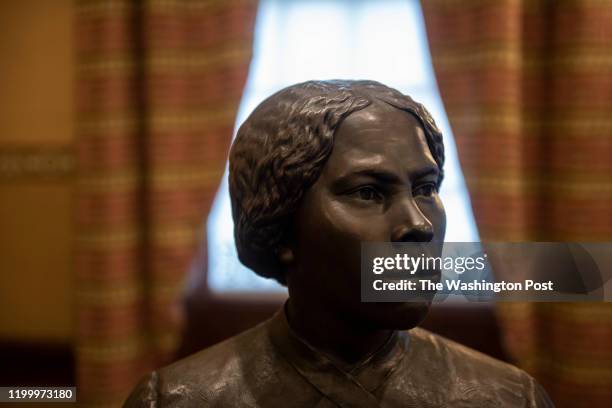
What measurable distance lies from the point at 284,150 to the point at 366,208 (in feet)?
0.54

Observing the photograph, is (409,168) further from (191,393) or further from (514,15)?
(514,15)

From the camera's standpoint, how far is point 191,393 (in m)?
1.09

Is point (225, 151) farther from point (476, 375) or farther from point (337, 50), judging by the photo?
point (476, 375)

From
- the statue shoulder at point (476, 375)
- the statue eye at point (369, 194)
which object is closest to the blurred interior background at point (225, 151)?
the statue shoulder at point (476, 375)

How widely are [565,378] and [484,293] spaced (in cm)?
115

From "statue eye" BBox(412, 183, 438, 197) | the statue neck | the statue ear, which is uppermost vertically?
"statue eye" BBox(412, 183, 438, 197)

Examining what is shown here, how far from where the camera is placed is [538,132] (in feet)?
6.57

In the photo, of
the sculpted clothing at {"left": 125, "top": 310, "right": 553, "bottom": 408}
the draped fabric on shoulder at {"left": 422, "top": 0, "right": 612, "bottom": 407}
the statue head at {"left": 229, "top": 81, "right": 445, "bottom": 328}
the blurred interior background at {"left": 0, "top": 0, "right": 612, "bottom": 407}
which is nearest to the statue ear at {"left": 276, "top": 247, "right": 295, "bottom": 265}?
the statue head at {"left": 229, "top": 81, "right": 445, "bottom": 328}

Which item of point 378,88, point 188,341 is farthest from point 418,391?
point 188,341

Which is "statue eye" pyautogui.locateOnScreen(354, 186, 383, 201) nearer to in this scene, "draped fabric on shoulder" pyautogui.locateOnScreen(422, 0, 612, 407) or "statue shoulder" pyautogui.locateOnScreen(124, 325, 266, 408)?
"statue shoulder" pyautogui.locateOnScreen(124, 325, 266, 408)

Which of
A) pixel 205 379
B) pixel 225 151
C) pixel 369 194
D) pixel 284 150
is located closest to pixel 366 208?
pixel 369 194

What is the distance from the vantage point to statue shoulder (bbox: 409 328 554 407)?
1.08 meters

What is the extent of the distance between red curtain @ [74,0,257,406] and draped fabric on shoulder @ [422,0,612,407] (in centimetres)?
73

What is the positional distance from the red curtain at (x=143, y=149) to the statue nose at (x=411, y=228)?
49.1 inches
